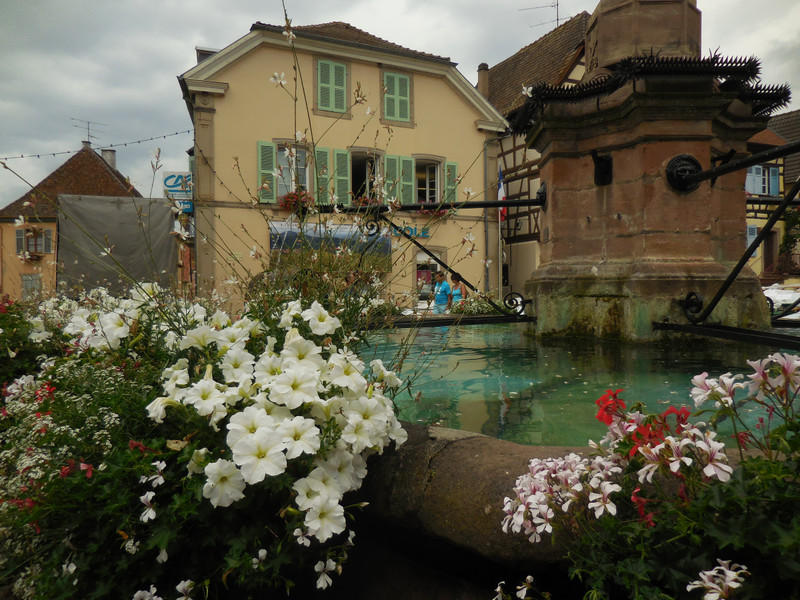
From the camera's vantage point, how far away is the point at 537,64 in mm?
21969

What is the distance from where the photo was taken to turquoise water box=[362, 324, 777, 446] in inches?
88.6

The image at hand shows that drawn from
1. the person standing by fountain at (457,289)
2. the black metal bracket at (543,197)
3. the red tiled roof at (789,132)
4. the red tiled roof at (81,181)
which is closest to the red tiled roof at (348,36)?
the person standing by fountain at (457,289)

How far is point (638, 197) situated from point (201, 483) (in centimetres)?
328

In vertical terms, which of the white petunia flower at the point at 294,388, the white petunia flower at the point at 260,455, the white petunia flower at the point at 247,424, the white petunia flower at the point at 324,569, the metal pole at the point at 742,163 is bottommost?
the white petunia flower at the point at 324,569

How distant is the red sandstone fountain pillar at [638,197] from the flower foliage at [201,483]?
2478 mm

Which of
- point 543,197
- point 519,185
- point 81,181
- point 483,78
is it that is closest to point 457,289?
point 543,197

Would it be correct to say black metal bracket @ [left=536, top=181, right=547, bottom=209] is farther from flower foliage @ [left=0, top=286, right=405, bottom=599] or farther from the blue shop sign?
flower foliage @ [left=0, top=286, right=405, bottom=599]

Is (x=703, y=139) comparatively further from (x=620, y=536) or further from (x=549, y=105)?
(x=620, y=536)

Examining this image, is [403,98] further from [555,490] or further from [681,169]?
[555,490]

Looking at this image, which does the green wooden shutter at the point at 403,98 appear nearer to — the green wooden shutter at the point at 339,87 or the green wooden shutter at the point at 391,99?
the green wooden shutter at the point at 391,99

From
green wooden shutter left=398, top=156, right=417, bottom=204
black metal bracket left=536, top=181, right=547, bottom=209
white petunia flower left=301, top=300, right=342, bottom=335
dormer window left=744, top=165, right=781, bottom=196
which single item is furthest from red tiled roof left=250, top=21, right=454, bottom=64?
dormer window left=744, top=165, right=781, bottom=196

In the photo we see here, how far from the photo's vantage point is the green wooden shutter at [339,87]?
17.8 metres

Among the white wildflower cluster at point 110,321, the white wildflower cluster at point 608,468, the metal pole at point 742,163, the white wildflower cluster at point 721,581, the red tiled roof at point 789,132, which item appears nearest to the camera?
the white wildflower cluster at point 721,581

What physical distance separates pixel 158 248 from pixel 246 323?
14283 mm
